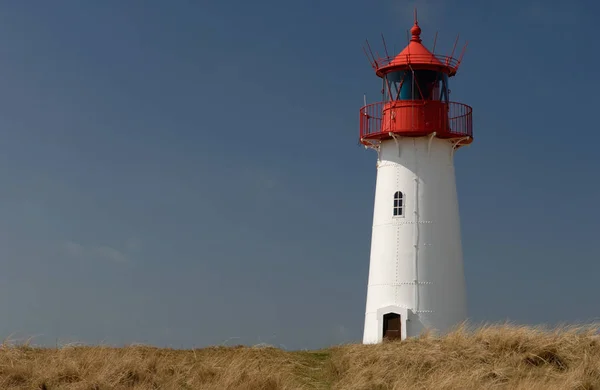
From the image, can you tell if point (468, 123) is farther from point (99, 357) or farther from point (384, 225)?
point (99, 357)

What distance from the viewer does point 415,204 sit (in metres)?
28.4

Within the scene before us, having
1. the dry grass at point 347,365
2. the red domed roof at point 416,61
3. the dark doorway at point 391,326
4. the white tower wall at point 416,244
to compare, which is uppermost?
the red domed roof at point 416,61

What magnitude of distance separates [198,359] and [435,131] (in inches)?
458

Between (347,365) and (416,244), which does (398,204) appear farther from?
(347,365)

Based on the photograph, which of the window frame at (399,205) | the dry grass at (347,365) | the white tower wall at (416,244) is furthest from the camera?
the window frame at (399,205)

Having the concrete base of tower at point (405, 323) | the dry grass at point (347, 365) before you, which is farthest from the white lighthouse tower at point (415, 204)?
the dry grass at point (347, 365)

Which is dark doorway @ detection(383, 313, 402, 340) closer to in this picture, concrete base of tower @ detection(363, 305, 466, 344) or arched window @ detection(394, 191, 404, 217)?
concrete base of tower @ detection(363, 305, 466, 344)

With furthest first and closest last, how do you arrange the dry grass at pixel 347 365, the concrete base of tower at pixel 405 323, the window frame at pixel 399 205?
the window frame at pixel 399 205
the concrete base of tower at pixel 405 323
the dry grass at pixel 347 365

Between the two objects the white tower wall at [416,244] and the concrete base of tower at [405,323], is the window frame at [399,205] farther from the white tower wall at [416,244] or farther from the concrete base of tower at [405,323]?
the concrete base of tower at [405,323]

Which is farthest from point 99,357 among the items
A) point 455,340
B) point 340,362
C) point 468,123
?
point 468,123

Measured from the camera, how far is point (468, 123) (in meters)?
29.3

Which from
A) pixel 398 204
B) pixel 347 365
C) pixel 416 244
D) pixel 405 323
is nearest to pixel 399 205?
pixel 398 204

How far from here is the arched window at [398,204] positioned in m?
28.5

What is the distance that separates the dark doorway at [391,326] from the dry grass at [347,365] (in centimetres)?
491
